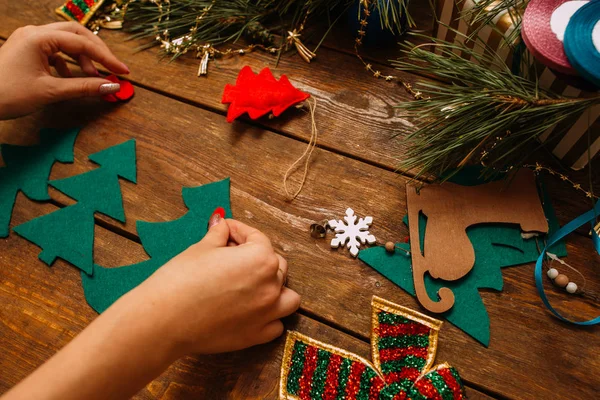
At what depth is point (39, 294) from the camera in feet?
2.68

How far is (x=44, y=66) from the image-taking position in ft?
3.09

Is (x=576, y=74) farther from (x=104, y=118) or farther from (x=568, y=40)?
(x=104, y=118)

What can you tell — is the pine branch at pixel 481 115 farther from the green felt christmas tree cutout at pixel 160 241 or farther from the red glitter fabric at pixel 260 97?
the green felt christmas tree cutout at pixel 160 241

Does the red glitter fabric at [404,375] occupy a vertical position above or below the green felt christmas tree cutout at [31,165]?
above

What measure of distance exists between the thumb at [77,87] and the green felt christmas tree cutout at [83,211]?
142mm

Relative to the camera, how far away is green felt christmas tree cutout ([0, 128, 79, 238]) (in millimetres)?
906

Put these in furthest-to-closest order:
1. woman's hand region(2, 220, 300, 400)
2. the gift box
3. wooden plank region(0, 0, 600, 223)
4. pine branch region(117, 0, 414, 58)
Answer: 1. pine branch region(117, 0, 414, 58)
2. wooden plank region(0, 0, 600, 223)
3. the gift box
4. woman's hand region(2, 220, 300, 400)

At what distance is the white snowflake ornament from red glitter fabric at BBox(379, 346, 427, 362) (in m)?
0.17

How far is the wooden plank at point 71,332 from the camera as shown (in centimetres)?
72

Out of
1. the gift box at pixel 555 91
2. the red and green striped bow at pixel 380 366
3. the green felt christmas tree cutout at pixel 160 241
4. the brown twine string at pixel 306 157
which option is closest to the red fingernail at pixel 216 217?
the green felt christmas tree cutout at pixel 160 241

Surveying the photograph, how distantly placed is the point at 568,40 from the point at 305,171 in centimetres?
49

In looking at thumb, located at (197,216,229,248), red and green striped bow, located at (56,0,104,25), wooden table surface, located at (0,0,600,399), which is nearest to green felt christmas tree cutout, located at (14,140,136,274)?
wooden table surface, located at (0,0,600,399)

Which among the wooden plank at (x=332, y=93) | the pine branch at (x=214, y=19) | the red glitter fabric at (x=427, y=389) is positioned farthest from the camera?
the pine branch at (x=214, y=19)

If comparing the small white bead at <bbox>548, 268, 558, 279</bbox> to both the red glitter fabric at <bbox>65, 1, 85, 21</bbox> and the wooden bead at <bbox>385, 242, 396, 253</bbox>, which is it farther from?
the red glitter fabric at <bbox>65, 1, 85, 21</bbox>
